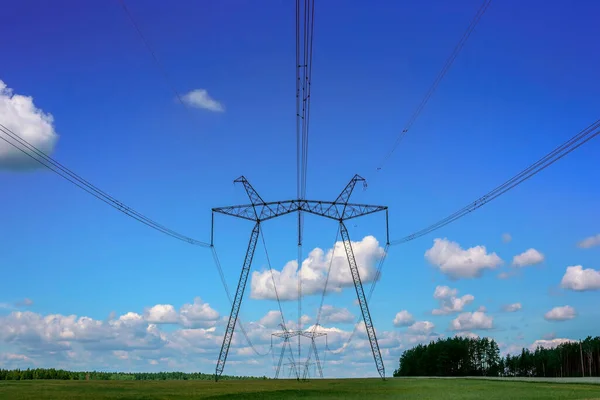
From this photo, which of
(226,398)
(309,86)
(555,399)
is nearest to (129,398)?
(226,398)

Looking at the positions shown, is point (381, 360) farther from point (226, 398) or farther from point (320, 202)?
point (226, 398)

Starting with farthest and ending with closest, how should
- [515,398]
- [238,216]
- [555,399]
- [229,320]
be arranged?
[229,320] → [238,216] → [515,398] → [555,399]

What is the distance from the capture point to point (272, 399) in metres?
64.4

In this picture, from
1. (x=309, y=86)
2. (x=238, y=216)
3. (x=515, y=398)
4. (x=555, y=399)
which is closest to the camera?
(x=309, y=86)

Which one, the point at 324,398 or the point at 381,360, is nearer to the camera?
the point at 324,398

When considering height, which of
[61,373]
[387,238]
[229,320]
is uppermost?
[387,238]

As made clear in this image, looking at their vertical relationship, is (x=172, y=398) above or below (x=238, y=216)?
below

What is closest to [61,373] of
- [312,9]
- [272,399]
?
[272,399]

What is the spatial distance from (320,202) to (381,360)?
34238 millimetres

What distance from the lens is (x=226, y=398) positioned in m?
66.4

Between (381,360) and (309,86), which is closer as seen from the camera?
(309,86)

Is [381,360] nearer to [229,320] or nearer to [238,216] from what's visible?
[229,320]

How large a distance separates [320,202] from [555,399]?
156ft

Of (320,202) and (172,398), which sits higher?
(320,202)
